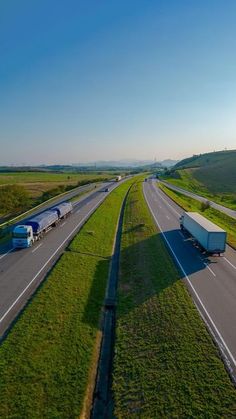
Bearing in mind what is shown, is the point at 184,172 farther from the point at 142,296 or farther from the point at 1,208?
the point at 142,296

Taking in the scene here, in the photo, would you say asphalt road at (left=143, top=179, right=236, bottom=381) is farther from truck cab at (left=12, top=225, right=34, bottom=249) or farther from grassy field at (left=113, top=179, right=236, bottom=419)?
truck cab at (left=12, top=225, right=34, bottom=249)

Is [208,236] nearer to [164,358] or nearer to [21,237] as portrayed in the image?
[164,358]

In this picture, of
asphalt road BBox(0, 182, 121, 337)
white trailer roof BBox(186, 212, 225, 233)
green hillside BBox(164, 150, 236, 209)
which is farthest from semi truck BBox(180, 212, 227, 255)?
green hillside BBox(164, 150, 236, 209)

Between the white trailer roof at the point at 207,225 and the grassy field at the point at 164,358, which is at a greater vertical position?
the white trailer roof at the point at 207,225

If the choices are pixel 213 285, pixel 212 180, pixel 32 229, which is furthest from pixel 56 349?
pixel 212 180

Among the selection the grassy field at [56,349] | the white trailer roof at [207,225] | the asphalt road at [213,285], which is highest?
the white trailer roof at [207,225]

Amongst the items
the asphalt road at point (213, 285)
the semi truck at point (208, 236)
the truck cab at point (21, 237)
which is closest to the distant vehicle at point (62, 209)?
the truck cab at point (21, 237)

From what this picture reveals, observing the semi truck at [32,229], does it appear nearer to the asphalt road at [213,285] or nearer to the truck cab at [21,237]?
the truck cab at [21,237]
